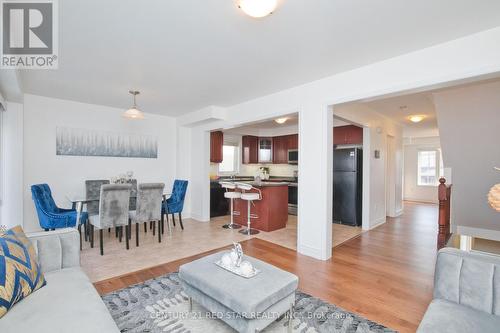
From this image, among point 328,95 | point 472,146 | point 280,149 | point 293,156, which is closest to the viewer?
point 328,95

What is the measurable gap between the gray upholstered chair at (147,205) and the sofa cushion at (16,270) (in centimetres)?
214

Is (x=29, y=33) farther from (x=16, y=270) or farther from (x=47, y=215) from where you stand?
(x=47, y=215)

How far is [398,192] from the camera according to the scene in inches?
264

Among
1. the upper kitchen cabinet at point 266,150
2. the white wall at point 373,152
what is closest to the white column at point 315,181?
the white wall at point 373,152

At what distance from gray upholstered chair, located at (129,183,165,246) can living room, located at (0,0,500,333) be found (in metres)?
0.03

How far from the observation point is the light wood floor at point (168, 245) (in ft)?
10.1

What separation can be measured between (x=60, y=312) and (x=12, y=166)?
394 centimetres

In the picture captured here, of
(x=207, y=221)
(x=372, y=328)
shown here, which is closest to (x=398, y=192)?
(x=207, y=221)

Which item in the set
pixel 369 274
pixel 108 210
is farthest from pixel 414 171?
pixel 108 210

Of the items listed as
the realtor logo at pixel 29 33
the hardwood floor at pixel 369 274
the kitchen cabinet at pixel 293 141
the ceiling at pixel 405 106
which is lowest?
the hardwood floor at pixel 369 274

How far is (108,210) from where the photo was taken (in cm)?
357

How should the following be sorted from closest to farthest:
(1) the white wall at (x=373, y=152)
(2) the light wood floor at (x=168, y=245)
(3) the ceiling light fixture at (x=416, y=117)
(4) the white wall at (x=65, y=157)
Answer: (2) the light wood floor at (x=168, y=245)
(4) the white wall at (x=65, y=157)
(1) the white wall at (x=373, y=152)
(3) the ceiling light fixture at (x=416, y=117)

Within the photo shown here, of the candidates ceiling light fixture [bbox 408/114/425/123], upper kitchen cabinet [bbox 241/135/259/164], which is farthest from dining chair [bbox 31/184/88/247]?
ceiling light fixture [bbox 408/114/425/123]

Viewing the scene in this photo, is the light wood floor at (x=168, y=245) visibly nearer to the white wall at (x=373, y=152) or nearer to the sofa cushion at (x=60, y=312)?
the white wall at (x=373, y=152)
